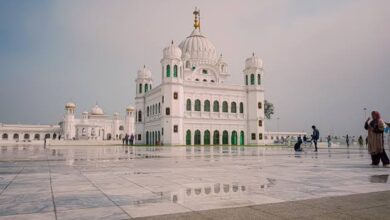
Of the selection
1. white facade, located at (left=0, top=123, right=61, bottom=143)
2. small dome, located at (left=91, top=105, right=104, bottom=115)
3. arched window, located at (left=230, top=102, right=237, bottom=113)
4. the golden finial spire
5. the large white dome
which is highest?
the golden finial spire

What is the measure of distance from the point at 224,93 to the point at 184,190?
46110 mm

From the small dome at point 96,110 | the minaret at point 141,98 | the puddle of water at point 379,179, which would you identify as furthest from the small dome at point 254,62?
the small dome at point 96,110

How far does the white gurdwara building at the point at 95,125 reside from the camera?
84.2 meters

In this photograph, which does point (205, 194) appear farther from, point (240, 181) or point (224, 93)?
point (224, 93)

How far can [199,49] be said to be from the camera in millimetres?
59094


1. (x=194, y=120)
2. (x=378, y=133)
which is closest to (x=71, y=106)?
(x=194, y=120)

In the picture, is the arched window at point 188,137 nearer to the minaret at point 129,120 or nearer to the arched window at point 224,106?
the arched window at point 224,106

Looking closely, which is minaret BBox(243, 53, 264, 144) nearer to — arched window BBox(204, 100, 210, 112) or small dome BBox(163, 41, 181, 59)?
arched window BBox(204, 100, 210, 112)

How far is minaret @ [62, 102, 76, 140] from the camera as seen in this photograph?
8438cm

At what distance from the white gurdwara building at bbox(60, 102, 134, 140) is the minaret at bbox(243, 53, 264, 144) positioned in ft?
149

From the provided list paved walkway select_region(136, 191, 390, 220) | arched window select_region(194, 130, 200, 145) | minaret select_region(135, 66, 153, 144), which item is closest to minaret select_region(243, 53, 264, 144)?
arched window select_region(194, 130, 200, 145)

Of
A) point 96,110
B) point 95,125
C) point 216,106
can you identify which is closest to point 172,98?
point 216,106

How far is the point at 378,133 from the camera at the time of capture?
9719 mm

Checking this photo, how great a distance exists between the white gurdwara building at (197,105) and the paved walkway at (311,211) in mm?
40772
